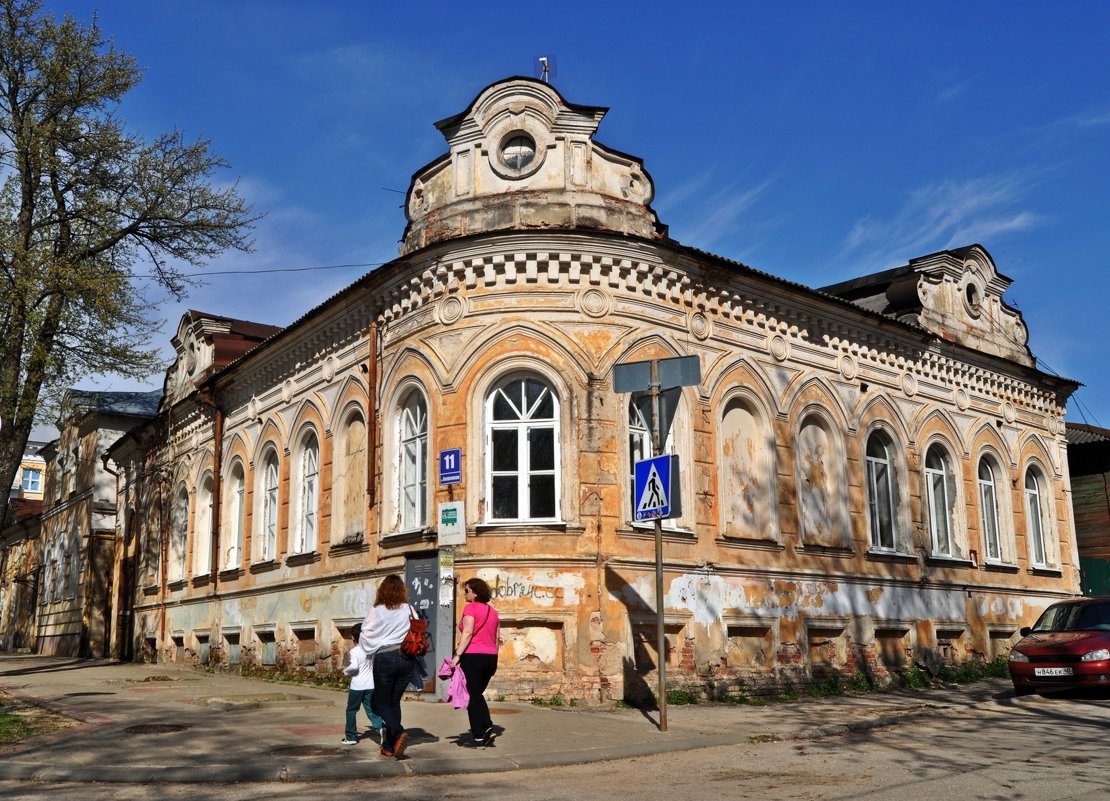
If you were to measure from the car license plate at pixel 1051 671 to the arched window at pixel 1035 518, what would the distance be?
8.35 metres

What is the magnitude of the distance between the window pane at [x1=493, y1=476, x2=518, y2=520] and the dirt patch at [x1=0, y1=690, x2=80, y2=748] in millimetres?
5992

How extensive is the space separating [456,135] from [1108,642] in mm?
12096

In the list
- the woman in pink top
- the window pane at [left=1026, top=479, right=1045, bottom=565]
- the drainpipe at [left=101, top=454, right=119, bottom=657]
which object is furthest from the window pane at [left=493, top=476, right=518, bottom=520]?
the drainpipe at [left=101, top=454, right=119, bottom=657]

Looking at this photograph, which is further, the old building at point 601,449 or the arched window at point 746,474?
the arched window at point 746,474

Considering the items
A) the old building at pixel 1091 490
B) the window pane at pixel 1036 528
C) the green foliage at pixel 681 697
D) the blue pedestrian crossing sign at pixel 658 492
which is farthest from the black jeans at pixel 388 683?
the old building at pixel 1091 490

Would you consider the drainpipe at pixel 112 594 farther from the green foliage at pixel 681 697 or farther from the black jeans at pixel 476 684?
the black jeans at pixel 476 684

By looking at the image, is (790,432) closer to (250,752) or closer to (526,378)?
(526,378)

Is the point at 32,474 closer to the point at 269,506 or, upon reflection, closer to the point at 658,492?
the point at 269,506

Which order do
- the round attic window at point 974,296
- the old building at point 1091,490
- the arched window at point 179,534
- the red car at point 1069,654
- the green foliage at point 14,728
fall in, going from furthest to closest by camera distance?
the old building at point 1091,490 < the arched window at point 179,534 < the round attic window at point 974,296 < the red car at point 1069,654 < the green foliage at point 14,728

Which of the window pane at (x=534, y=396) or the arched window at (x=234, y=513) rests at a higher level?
the window pane at (x=534, y=396)

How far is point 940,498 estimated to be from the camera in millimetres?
21203

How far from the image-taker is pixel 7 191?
18.7m

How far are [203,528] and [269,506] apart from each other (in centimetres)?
386

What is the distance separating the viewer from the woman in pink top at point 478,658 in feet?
32.4
